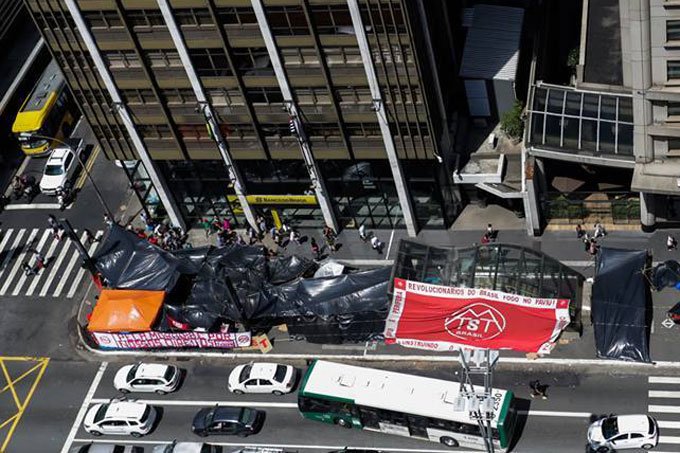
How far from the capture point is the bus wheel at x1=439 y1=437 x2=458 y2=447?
6525 centimetres

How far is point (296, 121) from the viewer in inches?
2955

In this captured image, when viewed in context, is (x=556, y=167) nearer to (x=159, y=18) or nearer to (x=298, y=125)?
(x=298, y=125)

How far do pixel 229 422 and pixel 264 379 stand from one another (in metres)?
4.16

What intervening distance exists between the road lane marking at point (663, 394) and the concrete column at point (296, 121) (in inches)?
1183

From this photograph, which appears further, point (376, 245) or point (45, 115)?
point (45, 115)

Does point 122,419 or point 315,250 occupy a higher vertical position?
point 122,419

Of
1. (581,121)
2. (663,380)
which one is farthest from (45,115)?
(663,380)

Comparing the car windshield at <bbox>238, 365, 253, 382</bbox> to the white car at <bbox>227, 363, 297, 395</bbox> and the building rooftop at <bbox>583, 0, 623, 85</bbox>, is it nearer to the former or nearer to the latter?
the white car at <bbox>227, 363, 297, 395</bbox>

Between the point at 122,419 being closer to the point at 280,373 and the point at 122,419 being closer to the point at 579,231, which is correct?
the point at 280,373

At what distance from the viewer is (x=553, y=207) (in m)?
78.0

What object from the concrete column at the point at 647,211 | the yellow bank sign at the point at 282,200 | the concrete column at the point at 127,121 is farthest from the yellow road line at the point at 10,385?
the concrete column at the point at 647,211

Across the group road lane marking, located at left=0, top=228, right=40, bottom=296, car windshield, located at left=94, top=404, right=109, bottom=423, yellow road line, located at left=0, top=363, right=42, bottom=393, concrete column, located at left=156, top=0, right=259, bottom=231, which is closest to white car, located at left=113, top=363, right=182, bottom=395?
car windshield, located at left=94, top=404, right=109, bottom=423

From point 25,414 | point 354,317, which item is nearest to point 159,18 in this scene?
point 354,317

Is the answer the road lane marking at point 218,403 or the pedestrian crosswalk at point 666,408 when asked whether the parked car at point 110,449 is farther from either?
the pedestrian crosswalk at point 666,408
